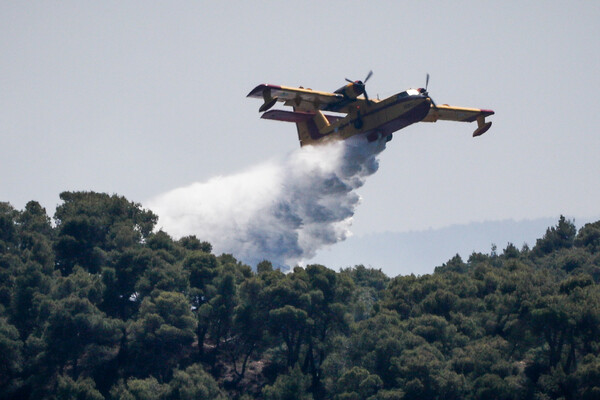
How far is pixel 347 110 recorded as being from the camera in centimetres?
5256

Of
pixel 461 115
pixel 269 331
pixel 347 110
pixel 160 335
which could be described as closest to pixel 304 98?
pixel 347 110

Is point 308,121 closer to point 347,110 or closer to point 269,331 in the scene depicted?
point 347,110

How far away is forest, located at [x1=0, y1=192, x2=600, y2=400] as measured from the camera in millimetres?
48000

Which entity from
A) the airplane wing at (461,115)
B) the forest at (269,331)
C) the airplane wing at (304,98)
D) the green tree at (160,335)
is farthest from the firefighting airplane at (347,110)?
the green tree at (160,335)

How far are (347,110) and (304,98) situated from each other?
2996 millimetres

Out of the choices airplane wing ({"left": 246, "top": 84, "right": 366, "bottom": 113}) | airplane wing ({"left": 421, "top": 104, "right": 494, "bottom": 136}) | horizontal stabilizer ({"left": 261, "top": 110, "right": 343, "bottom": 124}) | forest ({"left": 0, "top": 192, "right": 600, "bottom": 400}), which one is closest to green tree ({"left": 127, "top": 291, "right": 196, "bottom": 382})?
forest ({"left": 0, "top": 192, "right": 600, "bottom": 400})

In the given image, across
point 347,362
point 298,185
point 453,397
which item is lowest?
point 453,397

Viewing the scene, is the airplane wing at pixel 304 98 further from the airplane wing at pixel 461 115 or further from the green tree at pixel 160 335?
the green tree at pixel 160 335

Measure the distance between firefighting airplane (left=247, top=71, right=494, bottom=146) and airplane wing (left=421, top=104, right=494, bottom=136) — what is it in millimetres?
3636

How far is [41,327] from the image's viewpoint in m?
55.9

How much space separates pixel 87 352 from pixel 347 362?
16034mm

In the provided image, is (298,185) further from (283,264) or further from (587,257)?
(587,257)

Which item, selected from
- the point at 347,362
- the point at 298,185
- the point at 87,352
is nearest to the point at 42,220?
the point at 87,352

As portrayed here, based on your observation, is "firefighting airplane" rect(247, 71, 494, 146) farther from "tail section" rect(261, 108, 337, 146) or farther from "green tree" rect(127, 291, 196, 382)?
"green tree" rect(127, 291, 196, 382)
